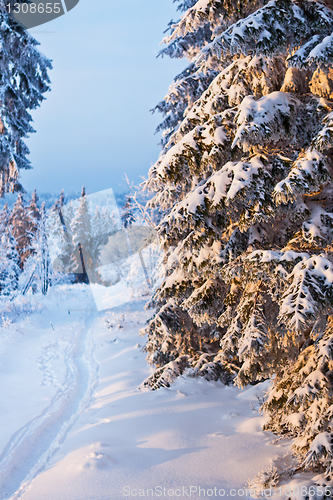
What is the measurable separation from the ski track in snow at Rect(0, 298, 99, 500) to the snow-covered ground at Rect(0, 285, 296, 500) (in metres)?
0.02

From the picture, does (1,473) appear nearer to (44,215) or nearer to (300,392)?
(300,392)

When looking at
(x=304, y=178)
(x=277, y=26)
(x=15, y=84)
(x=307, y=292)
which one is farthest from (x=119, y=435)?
(x=15, y=84)

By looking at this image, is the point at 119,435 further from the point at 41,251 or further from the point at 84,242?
the point at 84,242

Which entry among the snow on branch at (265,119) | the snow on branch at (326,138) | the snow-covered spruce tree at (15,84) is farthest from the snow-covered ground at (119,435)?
the snow-covered spruce tree at (15,84)

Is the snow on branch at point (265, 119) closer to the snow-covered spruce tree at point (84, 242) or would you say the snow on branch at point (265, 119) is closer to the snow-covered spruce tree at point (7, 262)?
the snow-covered spruce tree at point (7, 262)

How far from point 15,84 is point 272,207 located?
397 inches

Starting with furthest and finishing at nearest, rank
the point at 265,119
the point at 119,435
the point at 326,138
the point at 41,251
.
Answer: the point at 41,251, the point at 119,435, the point at 265,119, the point at 326,138

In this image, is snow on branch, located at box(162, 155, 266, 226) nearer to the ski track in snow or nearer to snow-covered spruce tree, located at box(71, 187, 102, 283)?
the ski track in snow

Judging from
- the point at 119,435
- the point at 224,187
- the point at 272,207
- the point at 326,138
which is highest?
the point at 326,138

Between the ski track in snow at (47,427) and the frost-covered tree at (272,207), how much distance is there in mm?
3933

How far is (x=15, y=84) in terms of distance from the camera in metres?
10.3

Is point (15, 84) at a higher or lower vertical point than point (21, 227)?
lower

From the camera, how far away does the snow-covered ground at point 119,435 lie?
167 inches

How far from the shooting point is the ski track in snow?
522 cm
